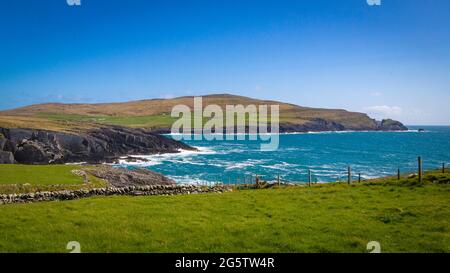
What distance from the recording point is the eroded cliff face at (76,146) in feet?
323

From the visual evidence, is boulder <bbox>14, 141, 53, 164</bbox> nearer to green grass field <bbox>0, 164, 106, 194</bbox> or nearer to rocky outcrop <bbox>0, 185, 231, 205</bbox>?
green grass field <bbox>0, 164, 106, 194</bbox>

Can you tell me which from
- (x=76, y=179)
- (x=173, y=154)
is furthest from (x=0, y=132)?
(x=76, y=179)

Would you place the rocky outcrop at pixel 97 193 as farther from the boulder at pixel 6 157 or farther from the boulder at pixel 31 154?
the boulder at pixel 31 154

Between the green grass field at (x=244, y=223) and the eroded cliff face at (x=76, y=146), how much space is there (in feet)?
252

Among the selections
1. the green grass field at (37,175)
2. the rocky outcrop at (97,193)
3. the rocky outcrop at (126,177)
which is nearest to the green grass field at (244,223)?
the rocky outcrop at (97,193)

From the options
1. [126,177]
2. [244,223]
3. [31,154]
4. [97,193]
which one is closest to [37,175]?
[97,193]

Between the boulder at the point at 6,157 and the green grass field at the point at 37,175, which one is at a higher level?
the green grass field at the point at 37,175

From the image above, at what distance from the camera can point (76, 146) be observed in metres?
119

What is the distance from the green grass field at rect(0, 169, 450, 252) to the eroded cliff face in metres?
77.0

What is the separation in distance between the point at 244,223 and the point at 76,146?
11184 centimetres

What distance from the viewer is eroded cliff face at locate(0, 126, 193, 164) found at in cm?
9831

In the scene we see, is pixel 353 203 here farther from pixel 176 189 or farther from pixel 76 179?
pixel 76 179

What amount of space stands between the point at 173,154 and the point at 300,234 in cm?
12110

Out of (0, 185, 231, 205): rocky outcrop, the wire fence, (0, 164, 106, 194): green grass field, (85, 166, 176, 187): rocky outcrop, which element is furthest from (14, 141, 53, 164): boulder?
(0, 185, 231, 205): rocky outcrop
